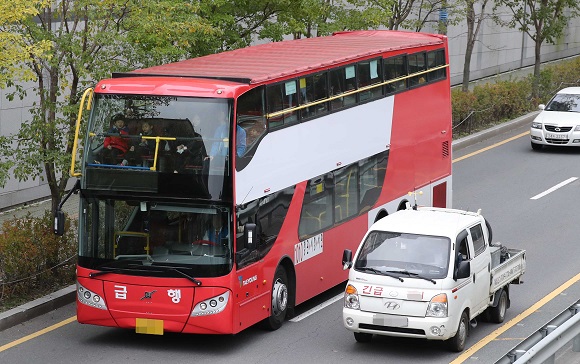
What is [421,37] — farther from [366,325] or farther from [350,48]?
[366,325]

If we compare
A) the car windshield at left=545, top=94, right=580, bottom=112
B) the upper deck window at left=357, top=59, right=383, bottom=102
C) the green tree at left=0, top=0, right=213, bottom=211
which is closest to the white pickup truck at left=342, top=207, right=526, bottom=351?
the upper deck window at left=357, top=59, right=383, bottom=102

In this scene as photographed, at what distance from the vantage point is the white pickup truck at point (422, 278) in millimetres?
14164

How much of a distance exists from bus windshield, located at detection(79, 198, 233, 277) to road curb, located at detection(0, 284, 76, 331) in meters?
2.26

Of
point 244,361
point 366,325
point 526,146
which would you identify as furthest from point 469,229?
point 526,146

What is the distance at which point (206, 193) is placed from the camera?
1422cm

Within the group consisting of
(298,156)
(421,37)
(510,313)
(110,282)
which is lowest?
(510,313)

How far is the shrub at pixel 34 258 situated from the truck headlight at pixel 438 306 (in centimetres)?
623

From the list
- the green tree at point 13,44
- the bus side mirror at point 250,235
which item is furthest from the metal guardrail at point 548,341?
the green tree at point 13,44

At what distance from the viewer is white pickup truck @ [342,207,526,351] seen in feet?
46.5

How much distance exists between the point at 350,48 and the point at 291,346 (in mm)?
6000

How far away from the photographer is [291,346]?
15.2 m

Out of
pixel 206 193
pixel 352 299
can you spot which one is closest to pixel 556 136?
pixel 352 299

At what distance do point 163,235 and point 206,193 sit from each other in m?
0.81

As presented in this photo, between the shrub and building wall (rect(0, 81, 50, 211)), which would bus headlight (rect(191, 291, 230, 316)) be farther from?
building wall (rect(0, 81, 50, 211))
